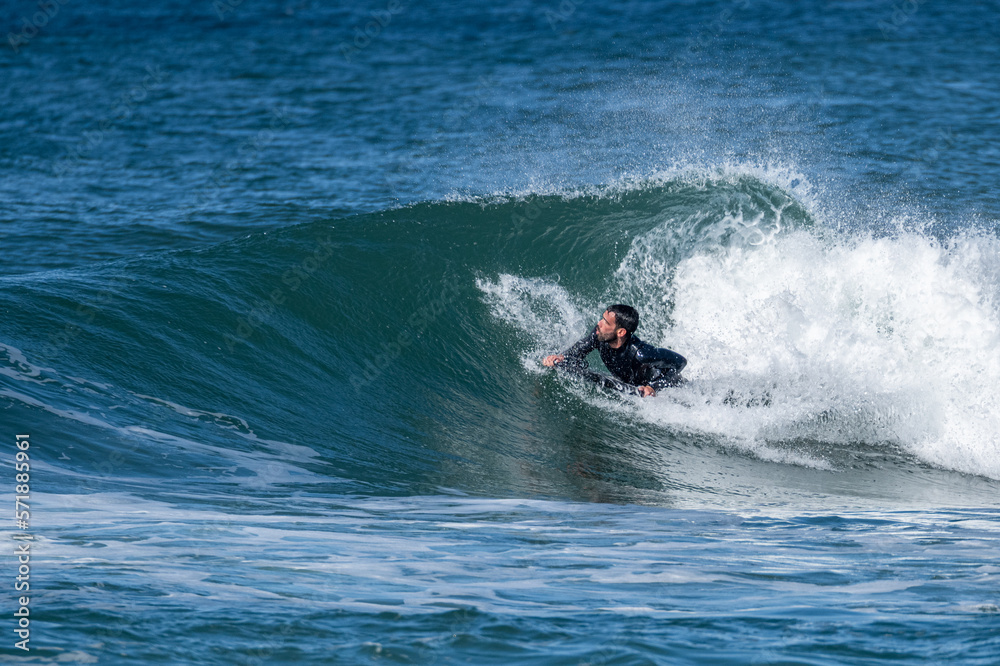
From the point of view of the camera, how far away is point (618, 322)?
9734mm

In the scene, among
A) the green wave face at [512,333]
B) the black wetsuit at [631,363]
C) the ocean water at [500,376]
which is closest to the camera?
the ocean water at [500,376]

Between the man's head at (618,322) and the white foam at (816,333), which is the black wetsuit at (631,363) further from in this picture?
the white foam at (816,333)

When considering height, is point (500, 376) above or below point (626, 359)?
above

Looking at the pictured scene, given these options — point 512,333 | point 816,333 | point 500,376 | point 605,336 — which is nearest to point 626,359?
point 605,336

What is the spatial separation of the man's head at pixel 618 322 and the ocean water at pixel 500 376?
794mm

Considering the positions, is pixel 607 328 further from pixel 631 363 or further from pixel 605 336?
pixel 631 363

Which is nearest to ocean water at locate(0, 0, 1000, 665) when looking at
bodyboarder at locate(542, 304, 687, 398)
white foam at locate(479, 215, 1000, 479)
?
white foam at locate(479, 215, 1000, 479)

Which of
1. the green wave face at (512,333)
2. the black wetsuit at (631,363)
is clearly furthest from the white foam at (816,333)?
the black wetsuit at (631,363)

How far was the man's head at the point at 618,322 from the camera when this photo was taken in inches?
383

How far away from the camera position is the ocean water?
493cm

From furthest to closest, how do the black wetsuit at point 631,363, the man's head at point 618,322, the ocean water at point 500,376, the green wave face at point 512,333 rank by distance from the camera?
the black wetsuit at point 631,363 → the man's head at point 618,322 → the green wave face at point 512,333 → the ocean water at point 500,376

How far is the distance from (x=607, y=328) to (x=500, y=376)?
1.76 m

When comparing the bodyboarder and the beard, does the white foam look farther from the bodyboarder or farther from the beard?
the beard

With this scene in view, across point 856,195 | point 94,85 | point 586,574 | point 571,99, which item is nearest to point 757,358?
point 586,574
